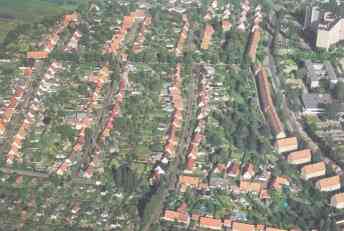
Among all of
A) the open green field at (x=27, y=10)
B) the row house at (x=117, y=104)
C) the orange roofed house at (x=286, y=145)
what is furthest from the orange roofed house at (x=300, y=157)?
the open green field at (x=27, y=10)

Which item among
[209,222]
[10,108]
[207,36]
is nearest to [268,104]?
[207,36]

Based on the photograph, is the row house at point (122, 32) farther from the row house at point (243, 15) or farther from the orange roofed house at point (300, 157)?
the orange roofed house at point (300, 157)

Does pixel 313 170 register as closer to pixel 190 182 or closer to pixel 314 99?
pixel 190 182

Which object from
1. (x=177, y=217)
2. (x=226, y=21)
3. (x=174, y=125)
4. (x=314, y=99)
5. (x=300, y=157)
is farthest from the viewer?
(x=226, y=21)

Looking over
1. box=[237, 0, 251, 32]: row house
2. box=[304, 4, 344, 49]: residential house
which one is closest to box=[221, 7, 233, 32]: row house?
box=[237, 0, 251, 32]: row house

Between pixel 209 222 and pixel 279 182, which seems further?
pixel 279 182

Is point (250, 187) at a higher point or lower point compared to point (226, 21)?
lower

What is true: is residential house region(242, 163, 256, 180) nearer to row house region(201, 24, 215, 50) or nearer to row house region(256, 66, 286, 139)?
row house region(256, 66, 286, 139)
